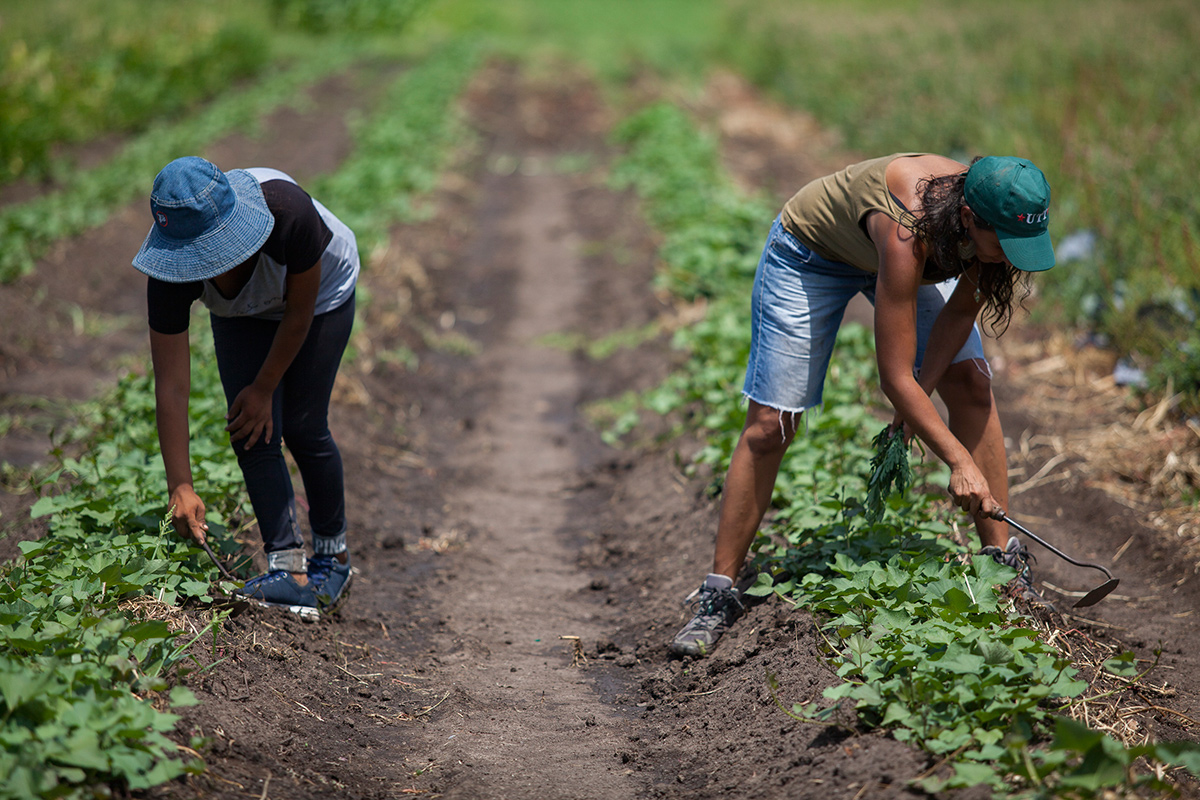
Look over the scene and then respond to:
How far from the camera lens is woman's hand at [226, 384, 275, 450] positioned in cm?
288

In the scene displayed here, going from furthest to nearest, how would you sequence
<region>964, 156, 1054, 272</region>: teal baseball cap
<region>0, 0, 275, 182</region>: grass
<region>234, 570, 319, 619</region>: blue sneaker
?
<region>0, 0, 275, 182</region>: grass → <region>234, 570, 319, 619</region>: blue sneaker → <region>964, 156, 1054, 272</region>: teal baseball cap

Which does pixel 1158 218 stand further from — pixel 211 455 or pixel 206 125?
pixel 206 125

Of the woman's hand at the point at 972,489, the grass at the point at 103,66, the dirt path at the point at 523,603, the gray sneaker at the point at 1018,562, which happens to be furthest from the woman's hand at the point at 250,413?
the grass at the point at 103,66

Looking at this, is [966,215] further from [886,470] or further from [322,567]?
[322,567]

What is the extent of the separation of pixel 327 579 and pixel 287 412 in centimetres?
65

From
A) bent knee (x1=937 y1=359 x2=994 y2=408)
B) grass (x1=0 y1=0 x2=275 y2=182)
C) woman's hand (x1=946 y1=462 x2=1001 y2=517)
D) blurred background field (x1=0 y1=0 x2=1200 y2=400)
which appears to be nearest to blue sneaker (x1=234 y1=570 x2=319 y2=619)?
woman's hand (x1=946 y1=462 x2=1001 y2=517)

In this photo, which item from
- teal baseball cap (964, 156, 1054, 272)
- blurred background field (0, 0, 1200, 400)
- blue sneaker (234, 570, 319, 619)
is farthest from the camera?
blurred background field (0, 0, 1200, 400)

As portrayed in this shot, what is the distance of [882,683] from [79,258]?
288 inches

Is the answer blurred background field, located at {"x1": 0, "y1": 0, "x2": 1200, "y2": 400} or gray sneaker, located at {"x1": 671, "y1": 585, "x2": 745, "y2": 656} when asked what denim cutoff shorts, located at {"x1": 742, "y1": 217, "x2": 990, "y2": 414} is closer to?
gray sneaker, located at {"x1": 671, "y1": 585, "x2": 745, "y2": 656}

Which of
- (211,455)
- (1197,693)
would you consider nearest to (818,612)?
(1197,693)

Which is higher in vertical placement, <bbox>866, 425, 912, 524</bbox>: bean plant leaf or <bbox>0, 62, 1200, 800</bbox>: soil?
<bbox>866, 425, 912, 524</bbox>: bean plant leaf

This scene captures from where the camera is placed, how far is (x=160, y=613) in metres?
2.69

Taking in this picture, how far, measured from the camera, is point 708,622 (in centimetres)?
319

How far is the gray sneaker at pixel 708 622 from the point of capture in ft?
10.4
